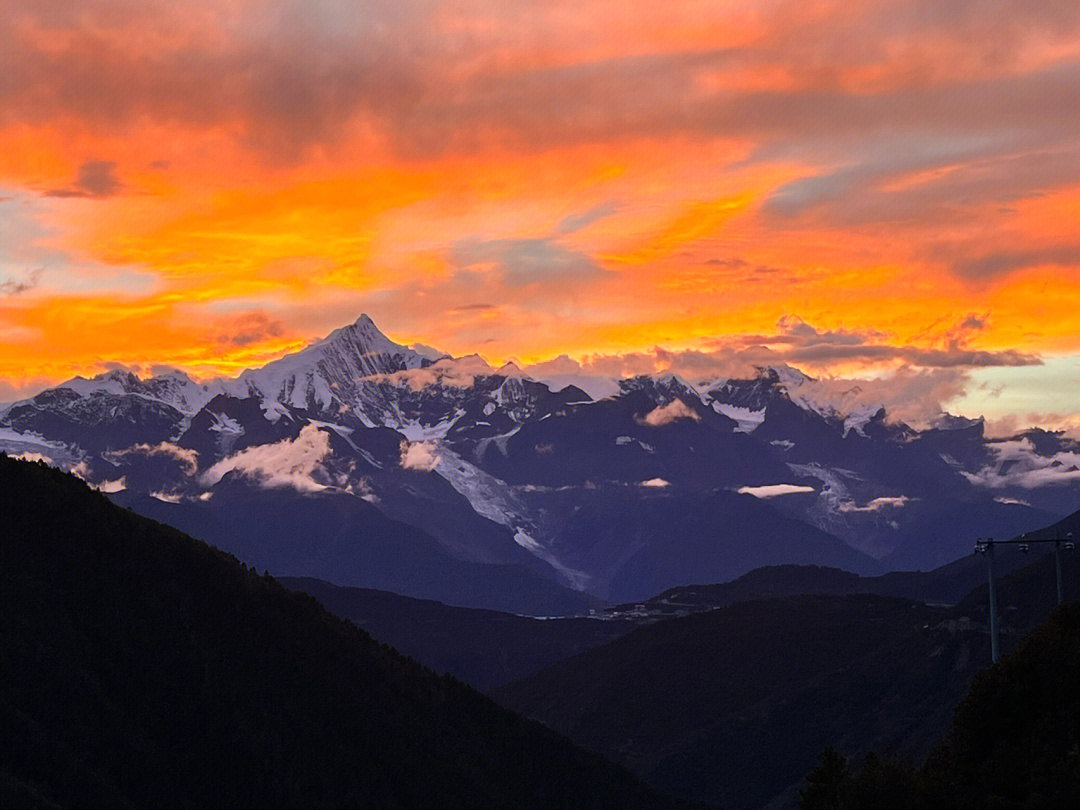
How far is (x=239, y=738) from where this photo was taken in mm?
169625

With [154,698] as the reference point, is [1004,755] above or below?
above

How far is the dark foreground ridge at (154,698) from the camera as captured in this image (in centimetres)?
14562

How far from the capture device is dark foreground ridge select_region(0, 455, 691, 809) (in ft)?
478

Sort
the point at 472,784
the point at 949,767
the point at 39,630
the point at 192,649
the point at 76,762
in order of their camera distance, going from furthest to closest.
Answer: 1. the point at 472,784
2. the point at 192,649
3. the point at 39,630
4. the point at 76,762
5. the point at 949,767

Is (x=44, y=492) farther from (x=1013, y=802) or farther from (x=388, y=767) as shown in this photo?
(x=1013, y=802)

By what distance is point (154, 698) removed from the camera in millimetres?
164375

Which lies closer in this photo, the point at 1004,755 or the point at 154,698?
the point at 1004,755

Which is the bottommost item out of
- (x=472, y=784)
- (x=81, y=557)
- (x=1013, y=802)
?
(x=472, y=784)

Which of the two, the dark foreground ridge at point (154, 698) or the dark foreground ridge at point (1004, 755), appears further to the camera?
the dark foreground ridge at point (154, 698)

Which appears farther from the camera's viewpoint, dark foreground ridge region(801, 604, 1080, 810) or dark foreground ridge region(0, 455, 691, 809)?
dark foreground ridge region(0, 455, 691, 809)

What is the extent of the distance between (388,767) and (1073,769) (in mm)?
123813

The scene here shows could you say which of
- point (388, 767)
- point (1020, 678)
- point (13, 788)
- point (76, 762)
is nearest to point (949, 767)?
point (1020, 678)

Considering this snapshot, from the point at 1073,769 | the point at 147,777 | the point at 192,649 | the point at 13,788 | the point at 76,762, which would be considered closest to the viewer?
the point at 1073,769

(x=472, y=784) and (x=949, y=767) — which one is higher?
(x=949, y=767)
